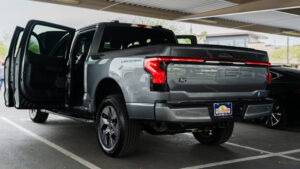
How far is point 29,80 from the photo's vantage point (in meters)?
5.83

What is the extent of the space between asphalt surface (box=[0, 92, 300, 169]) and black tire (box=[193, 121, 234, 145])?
12 centimetres

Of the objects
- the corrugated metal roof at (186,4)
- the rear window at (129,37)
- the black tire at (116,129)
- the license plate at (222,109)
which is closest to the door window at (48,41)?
the rear window at (129,37)

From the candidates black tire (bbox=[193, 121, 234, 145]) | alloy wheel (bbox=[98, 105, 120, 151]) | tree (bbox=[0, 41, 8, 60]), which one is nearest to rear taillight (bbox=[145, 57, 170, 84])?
alloy wheel (bbox=[98, 105, 120, 151])

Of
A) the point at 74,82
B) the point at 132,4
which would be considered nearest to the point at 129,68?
the point at 74,82

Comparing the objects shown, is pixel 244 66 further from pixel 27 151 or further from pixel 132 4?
pixel 132 4

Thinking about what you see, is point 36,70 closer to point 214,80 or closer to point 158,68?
point 158,68

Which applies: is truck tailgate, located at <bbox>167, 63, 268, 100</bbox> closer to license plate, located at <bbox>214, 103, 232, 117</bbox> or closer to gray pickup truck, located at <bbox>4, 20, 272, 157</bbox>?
gray pickup truck, located at <bbox>4, 20, 272, 157</bbox>

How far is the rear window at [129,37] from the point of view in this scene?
5746mm

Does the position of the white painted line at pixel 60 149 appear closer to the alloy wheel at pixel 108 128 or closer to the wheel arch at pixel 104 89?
the alloy wheel at pixel 108 128

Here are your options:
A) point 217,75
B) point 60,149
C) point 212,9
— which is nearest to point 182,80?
point 217,75

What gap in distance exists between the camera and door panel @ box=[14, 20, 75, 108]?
580 cm

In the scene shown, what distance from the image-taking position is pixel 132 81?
14.7 ft

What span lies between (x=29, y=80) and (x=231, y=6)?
10.4m

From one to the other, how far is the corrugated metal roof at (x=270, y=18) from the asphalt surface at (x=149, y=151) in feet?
33.0
